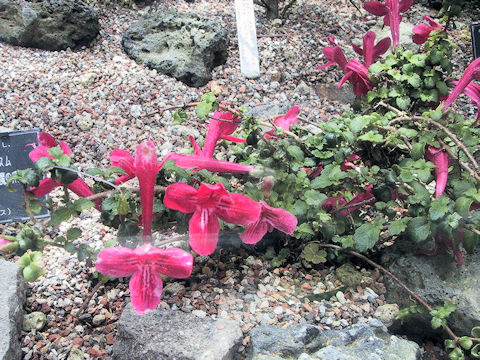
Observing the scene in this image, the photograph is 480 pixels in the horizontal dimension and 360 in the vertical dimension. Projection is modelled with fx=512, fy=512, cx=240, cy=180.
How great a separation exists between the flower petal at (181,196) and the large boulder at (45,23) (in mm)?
2110

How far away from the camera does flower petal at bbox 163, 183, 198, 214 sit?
1.12m

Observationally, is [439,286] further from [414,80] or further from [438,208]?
[414,80]

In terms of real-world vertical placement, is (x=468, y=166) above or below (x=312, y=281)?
above

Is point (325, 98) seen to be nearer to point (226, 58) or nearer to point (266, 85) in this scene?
point (266, 85)

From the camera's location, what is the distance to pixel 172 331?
4.15ft

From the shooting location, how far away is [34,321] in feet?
4.76

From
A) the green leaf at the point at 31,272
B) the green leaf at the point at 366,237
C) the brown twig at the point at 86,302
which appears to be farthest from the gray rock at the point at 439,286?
the green leaf at the point at 31,272

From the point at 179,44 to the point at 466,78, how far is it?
166 centimetres

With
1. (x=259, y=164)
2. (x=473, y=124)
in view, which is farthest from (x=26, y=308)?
(x=473, y=124)

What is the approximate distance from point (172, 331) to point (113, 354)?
0.16 m

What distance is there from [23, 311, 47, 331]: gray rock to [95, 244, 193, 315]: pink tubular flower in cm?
53

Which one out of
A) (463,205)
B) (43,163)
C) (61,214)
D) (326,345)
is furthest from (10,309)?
(463,205)

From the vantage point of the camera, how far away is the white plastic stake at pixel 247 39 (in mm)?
2771

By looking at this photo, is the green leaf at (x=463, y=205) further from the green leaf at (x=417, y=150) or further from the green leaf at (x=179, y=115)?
the green leaf at (x=179, y=115)
